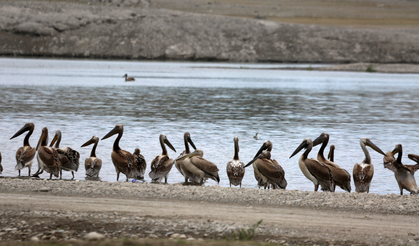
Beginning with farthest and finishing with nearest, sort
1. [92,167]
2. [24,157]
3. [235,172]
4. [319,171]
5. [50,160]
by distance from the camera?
[92,167] → [24,157] → [235,172] → [50,160] → [319,171]

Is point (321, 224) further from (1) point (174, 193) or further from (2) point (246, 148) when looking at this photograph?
(2) point (246, 148)

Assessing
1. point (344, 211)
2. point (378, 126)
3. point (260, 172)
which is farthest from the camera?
point (378, 126)

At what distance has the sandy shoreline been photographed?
27.4 ft

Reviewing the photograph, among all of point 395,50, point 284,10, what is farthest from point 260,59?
point 284,10

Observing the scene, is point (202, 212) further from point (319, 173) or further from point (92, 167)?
point (92, 167)

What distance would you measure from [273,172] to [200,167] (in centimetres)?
156

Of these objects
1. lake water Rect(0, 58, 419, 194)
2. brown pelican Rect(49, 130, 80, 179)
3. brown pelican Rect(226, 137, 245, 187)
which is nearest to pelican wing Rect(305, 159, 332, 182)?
lake water Rect(0, 58, 419, 194)

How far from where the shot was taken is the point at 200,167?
12.6 m

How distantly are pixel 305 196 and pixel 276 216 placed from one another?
1545 mm

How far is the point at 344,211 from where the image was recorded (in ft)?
32.9

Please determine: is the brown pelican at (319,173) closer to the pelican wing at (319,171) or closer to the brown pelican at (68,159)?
the pelican wing at (319,171)

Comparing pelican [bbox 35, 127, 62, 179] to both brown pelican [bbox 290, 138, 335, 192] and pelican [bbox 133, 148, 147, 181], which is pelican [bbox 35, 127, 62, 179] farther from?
brown pelican [bbox 290, 138, 335, 192]

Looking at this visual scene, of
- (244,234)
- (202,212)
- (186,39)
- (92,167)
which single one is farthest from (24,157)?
(186,39)

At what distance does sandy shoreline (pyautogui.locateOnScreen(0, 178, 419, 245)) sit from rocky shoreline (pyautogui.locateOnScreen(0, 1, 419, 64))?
116031 mm
